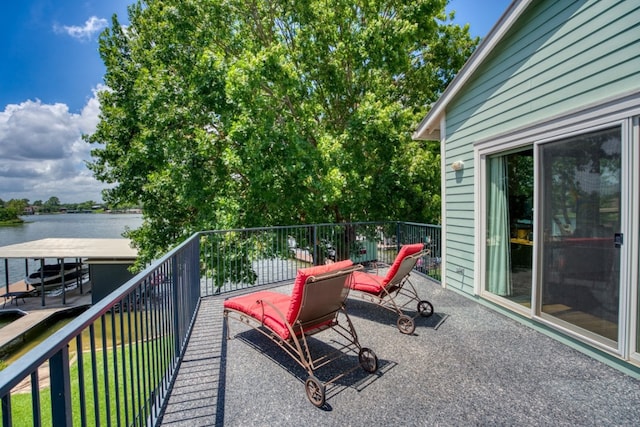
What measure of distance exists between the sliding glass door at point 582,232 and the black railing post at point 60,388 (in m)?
3.93

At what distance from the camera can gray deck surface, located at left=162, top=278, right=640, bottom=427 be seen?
2326 millimetres

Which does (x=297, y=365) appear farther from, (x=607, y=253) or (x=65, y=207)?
(x=65, y=207)

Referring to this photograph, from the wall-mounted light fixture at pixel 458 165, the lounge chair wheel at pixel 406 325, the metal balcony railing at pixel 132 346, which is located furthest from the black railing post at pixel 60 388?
the wall-mounted light fixture at pixel 458 165

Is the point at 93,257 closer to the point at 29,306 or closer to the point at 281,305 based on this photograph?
the point at 29,306

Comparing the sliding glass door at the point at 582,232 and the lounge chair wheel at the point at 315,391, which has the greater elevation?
the sliding glass door at the point at 582,232

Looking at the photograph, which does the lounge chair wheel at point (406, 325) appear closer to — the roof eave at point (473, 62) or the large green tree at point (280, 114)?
the roof eave at point (473, 62)

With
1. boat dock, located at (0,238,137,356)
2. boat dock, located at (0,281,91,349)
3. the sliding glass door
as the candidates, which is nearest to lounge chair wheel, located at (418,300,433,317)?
the sliding glass door

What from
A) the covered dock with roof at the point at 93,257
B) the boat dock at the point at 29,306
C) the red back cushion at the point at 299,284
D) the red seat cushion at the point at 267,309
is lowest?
the boat dock at the point at 29,306

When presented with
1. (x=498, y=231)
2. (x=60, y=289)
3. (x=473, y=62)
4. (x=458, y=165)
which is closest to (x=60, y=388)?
(x=498, y=231)

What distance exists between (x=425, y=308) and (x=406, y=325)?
2.42 feet

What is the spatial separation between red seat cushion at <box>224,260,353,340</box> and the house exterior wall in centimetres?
290

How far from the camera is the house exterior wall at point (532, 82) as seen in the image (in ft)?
9.82

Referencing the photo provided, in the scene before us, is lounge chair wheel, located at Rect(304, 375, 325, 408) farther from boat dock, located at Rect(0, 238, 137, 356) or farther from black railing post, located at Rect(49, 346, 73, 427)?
boat dock, located at Rect(0, 238, 137, 356)

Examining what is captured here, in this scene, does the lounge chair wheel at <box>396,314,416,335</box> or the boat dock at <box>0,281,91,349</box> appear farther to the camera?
the boat dock at <box>0,281,91,349</box>
